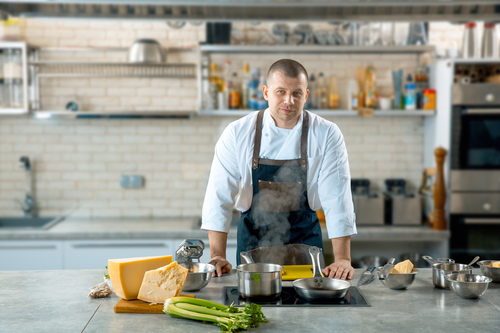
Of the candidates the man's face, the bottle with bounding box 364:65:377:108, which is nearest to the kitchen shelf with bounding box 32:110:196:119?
the bottle with bounding box 364:65:377:108

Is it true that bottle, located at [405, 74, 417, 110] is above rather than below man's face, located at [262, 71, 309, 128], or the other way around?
above

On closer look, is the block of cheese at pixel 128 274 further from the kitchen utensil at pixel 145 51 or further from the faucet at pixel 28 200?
the faucet at pixel 28 200

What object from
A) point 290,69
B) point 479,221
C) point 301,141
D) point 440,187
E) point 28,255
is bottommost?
point 28,255

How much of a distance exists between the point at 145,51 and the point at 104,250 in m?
1.70

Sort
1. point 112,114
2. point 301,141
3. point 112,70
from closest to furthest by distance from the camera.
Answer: point 301,141
point 112,114
point 112,70

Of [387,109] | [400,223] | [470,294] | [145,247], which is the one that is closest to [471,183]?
[400,223]

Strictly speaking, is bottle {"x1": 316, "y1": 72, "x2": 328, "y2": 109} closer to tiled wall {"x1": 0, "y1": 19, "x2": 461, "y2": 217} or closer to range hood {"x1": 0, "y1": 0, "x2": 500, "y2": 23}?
tiled wall {"x1": 0, "y1": 19, "x2": 461, "y2": 217}

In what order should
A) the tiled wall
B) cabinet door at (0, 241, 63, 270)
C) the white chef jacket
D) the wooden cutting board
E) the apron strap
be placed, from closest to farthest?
the wooden cutting board, the white chef jacket, the apron strap, cabinet door at (0, 241, 63, 270), the tiled wall

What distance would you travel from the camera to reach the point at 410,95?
4250 mm

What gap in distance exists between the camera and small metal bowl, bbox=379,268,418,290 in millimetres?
1914

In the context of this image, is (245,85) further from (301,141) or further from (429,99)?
(301,141)

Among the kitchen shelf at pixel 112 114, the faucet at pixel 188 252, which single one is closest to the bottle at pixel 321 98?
the kitchen shelf at pixel 112 114

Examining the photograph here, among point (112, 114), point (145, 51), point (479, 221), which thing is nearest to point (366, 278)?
point (479, 221)

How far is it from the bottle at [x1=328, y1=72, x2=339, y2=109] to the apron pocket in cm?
182
